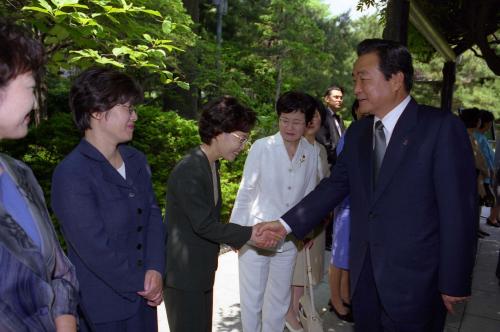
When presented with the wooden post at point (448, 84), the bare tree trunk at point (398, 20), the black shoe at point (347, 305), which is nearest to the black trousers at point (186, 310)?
the black shoe at point (347, 305)

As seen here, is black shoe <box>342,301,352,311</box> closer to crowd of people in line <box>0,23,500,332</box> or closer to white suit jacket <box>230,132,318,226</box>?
white suit jacket <box>230,132,318,226</box>


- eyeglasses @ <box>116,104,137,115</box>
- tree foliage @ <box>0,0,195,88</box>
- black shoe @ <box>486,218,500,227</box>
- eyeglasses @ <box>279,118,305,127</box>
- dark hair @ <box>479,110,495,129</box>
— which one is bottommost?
black shoe @ <box>486,218,500,227</box>

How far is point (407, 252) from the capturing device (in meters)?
2.59

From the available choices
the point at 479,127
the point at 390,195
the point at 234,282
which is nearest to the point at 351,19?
the point at 479,127

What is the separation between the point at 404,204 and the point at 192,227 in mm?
1275

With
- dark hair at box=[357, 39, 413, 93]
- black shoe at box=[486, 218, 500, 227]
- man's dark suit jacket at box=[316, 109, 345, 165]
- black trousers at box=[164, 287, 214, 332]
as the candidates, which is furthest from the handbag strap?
black shoe at box=[486, 218, 500, 227]

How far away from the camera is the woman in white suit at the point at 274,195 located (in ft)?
12.2

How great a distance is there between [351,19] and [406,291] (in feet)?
112

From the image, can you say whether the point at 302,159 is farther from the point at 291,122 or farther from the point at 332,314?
the point at 332,314

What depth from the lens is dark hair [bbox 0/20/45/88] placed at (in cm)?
139

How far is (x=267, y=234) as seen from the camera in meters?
3.37

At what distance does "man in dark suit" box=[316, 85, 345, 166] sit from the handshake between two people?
2.65 metres

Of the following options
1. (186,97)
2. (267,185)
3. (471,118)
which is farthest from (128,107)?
(186,97)

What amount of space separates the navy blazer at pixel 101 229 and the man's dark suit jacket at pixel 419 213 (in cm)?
138
